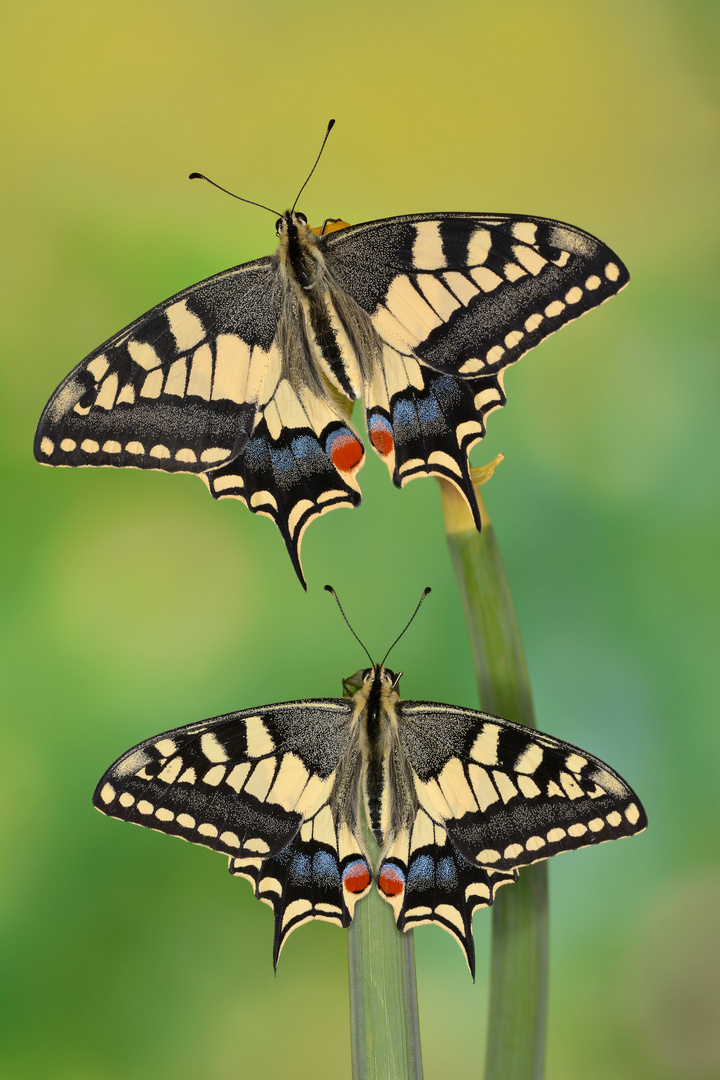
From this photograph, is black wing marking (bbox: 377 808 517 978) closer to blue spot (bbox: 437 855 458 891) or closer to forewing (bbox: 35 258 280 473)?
blue spot (bbox: 437 855 458 891)

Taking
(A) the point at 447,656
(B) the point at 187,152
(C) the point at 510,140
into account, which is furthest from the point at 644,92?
(A) the point at 447,656

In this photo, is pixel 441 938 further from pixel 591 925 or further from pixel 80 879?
pixel 80 879

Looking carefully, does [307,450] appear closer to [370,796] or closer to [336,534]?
[370,796]

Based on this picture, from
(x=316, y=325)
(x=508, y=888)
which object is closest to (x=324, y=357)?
(x=316, y=325)

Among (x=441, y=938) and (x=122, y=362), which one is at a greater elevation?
(x=122, y=362)

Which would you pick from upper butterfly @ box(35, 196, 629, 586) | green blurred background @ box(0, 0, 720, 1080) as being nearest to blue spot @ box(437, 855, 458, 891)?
upper butterfly @ box(35, 196, 629, 586)

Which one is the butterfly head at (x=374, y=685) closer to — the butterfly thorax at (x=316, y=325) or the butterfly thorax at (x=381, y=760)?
the butterfly thorax at (x=381, y=760)
